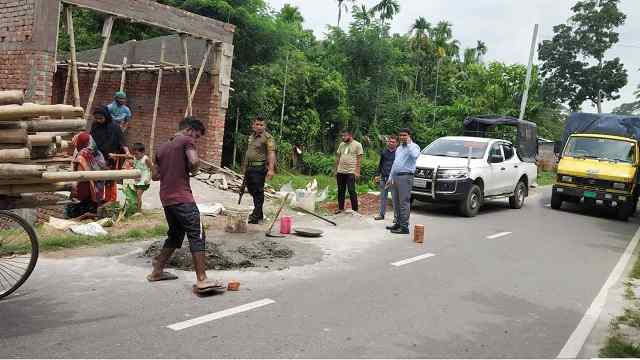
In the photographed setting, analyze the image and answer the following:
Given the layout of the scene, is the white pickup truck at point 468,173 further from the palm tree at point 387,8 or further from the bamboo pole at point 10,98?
the palm tree at point 387,8

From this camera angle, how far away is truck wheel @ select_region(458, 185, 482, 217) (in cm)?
1245

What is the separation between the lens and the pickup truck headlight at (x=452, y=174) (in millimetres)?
12242

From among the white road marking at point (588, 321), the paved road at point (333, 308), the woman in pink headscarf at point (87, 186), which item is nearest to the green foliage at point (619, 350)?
the white road marking at point (588, 321)

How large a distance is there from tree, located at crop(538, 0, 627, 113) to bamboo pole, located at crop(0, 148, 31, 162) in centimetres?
4865

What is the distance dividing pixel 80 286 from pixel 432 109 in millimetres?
29594

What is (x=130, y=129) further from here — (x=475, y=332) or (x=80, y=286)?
(x=475, y=332)

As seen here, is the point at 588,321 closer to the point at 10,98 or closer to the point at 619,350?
the point at 619,350

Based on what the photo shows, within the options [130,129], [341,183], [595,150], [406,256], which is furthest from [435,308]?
[130,129]

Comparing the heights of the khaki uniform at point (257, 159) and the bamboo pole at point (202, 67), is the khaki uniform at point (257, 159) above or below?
below

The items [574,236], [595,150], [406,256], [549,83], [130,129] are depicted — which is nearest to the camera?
[406,256]

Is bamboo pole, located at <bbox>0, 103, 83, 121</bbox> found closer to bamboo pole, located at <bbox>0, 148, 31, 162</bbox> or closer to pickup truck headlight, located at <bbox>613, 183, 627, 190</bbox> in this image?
bamboo pole, located at <bbox>0, 148, 31, 162</bbox>

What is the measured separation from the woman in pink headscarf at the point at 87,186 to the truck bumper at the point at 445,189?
6949 mm

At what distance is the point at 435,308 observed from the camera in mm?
5672

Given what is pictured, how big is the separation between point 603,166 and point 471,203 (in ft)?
13.8
